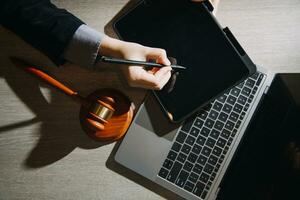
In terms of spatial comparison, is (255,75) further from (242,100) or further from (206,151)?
(206,151)

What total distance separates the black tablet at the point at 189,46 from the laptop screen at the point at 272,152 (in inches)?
3.7

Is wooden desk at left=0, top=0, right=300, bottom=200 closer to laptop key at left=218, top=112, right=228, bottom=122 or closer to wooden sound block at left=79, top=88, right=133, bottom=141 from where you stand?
Answer: wooden sound block at left=79, top=88, right=133, bottom=141

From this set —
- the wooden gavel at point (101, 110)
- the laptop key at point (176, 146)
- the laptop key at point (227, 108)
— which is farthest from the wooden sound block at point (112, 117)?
the laptop key at point (227, 108)

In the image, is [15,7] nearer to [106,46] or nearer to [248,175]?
[106,46]

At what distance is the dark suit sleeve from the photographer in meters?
0.80

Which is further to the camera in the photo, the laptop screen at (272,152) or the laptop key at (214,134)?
the laptop key at (214,134)

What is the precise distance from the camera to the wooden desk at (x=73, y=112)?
2.81 feet

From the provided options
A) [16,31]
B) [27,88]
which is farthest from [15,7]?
[27,88]

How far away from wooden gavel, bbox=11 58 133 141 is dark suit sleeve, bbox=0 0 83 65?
68mm

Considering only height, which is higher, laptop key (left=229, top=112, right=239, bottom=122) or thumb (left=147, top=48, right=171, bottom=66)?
thumb (left=147, top=48, right=171, bottom=66)

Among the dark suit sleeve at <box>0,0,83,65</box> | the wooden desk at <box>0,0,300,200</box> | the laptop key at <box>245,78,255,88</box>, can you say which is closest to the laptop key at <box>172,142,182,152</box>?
the wooden desk at <box>0,0,300,200</box>

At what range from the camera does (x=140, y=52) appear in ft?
2.56

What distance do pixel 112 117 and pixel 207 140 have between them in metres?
0.23

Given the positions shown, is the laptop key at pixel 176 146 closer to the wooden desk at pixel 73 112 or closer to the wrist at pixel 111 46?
the wooden desk at pixel 73 112
